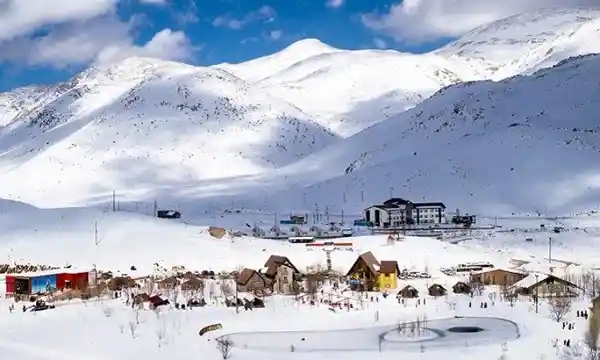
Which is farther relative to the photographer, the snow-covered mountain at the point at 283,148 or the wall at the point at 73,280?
the snow-covered mountain at the point at 283,148

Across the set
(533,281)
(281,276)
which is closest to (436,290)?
(533,281)

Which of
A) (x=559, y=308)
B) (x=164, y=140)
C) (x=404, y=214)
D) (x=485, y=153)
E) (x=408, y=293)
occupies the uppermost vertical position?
(x=164, y=140)

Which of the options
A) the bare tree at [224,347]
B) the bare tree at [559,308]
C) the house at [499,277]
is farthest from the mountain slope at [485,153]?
the bare tree at [224,347]

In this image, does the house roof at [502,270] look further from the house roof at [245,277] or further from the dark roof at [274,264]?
the house roof at [245,277]

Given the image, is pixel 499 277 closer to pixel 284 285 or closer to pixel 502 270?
pixel 502 270

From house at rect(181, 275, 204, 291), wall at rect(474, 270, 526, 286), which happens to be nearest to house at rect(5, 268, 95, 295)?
house at rect(181, 275, 204, 291)

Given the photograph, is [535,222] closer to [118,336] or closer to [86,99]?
[118,336]
